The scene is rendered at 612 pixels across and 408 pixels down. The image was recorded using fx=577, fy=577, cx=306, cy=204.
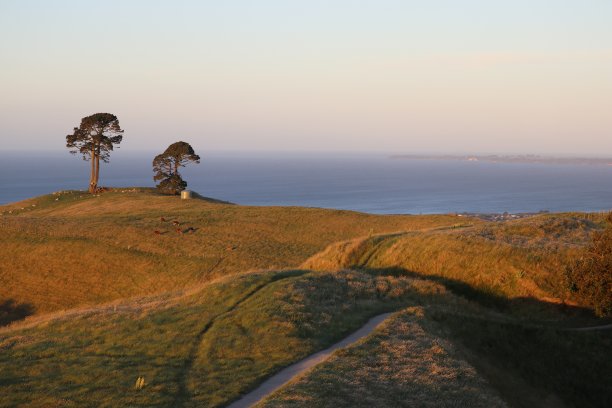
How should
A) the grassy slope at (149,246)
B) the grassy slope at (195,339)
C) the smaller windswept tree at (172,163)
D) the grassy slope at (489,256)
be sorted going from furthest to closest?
1. the smaller windswept tree at (172,163)
2. the grassy slope at (149,246)
3. the grassy slope at (489,256)
4. the grassy slope at (195,339)

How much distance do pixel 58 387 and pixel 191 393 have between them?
13.5 feet

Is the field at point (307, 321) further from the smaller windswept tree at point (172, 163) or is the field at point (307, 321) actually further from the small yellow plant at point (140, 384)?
the smaller windswept tree at point (172, 163)

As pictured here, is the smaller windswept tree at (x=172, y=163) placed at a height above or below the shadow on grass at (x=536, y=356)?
above

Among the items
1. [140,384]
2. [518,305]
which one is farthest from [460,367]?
[518,305]

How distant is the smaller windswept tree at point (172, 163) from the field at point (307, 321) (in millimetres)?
26924

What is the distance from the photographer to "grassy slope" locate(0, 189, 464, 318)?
42000mm

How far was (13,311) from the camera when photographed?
127 ft

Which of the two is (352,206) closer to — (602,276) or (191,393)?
(602,276)

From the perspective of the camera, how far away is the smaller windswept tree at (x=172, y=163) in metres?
75.8

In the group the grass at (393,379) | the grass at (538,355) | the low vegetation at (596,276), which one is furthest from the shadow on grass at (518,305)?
the grass at (393,379)

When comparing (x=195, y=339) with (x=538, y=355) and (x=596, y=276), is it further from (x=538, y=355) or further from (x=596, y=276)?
(x=596, y=276)

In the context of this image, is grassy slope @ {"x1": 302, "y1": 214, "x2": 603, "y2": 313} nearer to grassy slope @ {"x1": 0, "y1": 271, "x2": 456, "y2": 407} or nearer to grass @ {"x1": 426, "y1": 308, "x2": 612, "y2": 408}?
grassy slope @ {"x1": 0, "y1": 271, "x2": 456, "y2": 407}

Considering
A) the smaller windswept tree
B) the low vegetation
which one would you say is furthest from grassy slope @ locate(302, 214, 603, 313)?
the smaller windswept tree

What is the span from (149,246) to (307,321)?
1155 inches
